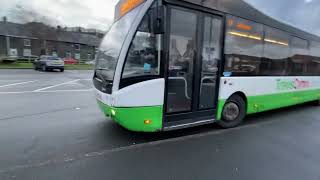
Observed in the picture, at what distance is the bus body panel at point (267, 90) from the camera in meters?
5.33

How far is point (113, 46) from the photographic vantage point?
4.39 m

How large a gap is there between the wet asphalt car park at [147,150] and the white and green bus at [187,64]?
480 mm

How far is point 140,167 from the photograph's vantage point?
3441 millimetres

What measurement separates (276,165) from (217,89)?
2.03 metres

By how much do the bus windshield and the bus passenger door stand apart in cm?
83

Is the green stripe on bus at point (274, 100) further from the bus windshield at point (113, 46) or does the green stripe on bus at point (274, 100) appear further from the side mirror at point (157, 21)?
the bus windshield at point (113, 46)

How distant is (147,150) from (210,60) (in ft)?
8.09

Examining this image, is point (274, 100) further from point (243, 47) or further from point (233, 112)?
point (243, 47)

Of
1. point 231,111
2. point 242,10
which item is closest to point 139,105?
point 231,111

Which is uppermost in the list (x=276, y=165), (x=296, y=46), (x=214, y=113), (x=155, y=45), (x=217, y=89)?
(x=296, y=46)

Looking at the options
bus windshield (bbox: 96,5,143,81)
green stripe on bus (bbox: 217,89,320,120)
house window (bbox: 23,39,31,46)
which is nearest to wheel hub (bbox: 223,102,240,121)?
green stripe on bus (bbox: 217,89,320,120)

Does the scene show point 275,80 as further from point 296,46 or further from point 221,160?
point 221,160

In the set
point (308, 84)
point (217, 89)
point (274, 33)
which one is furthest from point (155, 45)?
point (308, 84)

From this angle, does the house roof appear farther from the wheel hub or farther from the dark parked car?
the wheel hub
